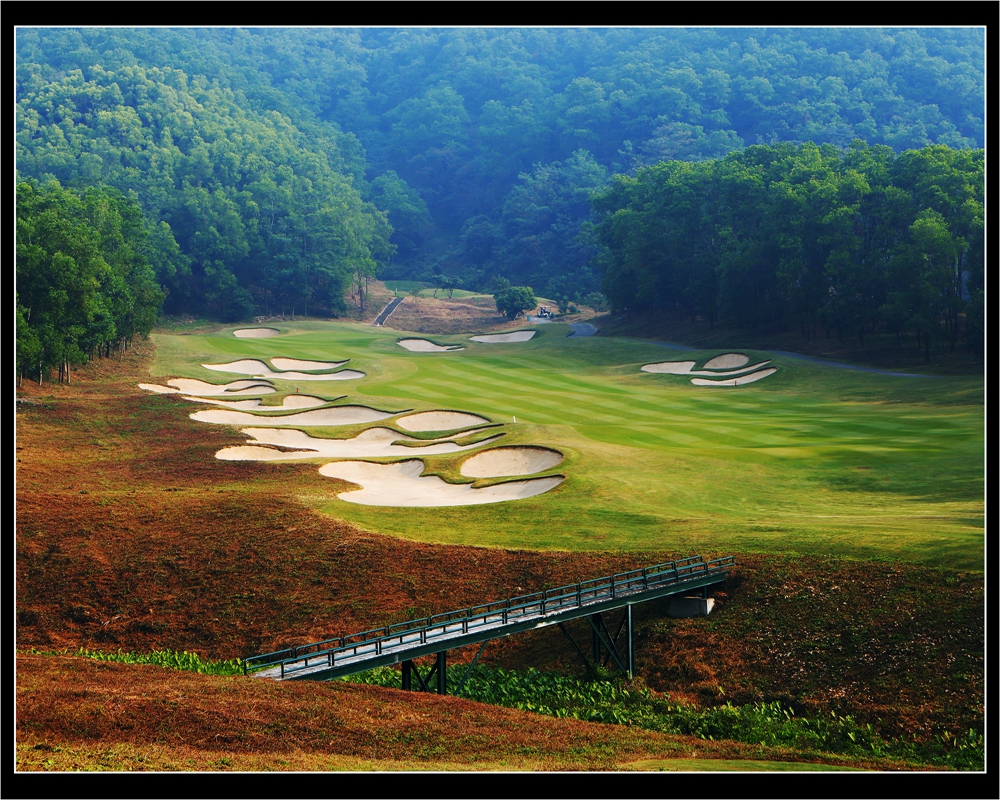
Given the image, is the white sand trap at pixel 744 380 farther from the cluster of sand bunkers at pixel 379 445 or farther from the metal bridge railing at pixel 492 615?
the metal bridge railing at pixel 492 615

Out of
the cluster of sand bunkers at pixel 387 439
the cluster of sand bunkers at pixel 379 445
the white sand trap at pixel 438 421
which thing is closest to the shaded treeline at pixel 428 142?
the cluster of sand bunkers at pixel 387 439

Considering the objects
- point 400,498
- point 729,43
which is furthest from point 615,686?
point 729,43

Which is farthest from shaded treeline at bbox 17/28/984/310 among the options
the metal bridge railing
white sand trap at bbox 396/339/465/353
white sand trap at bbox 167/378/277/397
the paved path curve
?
the metal bridge railing

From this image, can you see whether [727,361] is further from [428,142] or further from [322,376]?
[428,142]

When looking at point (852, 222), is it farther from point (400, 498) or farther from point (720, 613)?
point (720, 613)

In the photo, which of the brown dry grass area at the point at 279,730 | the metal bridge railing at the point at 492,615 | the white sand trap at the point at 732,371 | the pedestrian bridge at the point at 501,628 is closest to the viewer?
the brown dry grass area at the point at 279,730

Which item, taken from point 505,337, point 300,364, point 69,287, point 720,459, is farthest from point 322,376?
point 720,459

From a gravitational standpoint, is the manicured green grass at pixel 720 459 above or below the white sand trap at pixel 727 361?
below
